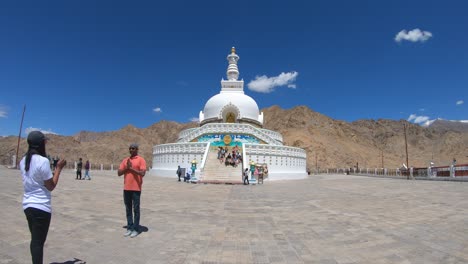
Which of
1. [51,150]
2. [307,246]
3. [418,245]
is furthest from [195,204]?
[51,150]

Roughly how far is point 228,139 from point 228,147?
1690 millimetres

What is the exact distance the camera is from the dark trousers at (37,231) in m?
4.54

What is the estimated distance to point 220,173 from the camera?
27.1 m

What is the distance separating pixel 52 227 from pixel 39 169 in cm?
361

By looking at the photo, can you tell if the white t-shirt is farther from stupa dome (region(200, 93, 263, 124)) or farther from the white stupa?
stupa dome (region(200, 93, 263, 124))

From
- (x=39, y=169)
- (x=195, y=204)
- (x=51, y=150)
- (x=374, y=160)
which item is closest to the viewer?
(x=39, y=169)

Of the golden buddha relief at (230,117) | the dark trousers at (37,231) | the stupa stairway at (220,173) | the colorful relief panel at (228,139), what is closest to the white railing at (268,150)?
the colorful relief panel at (228,139)

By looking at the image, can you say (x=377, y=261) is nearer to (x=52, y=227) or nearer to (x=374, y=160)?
(x=52, y=227)

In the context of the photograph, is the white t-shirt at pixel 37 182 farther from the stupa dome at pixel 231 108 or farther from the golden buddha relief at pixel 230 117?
the golden buddha relief at pixel 230 117

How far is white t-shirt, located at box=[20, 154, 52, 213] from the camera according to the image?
15.2 ft

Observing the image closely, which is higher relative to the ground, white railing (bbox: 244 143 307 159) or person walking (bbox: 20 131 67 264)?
white railing (bbox: 244 143 307 159)

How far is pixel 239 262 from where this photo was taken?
18.2 feet

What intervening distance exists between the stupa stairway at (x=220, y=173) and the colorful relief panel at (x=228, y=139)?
5534 mm

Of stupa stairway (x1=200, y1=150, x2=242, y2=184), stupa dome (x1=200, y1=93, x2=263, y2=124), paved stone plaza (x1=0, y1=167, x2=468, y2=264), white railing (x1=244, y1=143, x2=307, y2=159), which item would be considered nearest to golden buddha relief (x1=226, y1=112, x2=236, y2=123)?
stupa dome (x1=200, y1=93, x2=263, y2=124)
